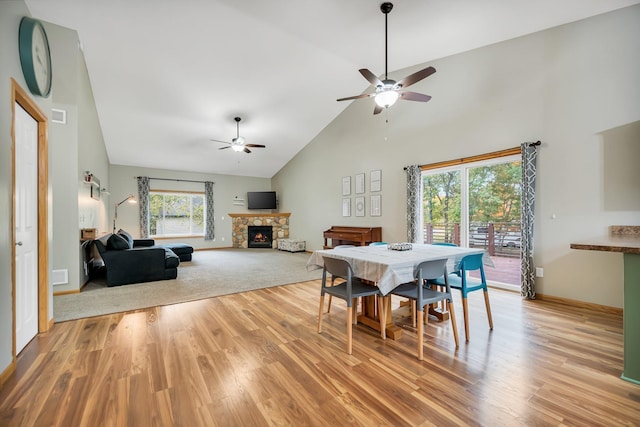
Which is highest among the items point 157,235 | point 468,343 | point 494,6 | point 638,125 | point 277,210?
point 494,6

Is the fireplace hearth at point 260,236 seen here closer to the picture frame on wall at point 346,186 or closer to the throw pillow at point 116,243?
the picture frame on wall at point 346,186

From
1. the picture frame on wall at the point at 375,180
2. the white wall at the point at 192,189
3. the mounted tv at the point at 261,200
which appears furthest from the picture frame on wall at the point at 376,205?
the white wall at the point at 192,189

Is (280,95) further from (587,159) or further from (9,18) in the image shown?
(587,159)

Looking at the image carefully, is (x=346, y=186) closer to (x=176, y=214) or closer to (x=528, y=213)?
(x=528, y=213)

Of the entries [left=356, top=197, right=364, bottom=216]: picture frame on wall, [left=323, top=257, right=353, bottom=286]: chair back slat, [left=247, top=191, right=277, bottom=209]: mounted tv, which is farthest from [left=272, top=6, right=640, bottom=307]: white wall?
[left=247, top=191, right=277, bottom=209]: mounted tv

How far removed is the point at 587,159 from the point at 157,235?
966cm

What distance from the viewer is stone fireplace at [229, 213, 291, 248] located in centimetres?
924

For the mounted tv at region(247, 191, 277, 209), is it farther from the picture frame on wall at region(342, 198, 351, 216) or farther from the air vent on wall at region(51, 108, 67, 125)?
the air vent on wall at region(51, 108, 67, 125)

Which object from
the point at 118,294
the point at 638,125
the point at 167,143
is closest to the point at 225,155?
the point at 167,143

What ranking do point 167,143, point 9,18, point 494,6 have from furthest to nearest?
point 167,143 < point 494,6 < point 9,18

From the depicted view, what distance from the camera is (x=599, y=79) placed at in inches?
123

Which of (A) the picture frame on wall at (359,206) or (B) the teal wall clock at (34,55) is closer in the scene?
(B) the teal wall clock at (34,55)

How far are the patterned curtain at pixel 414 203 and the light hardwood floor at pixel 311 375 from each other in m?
2.09

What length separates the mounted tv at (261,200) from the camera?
31.2 feet
